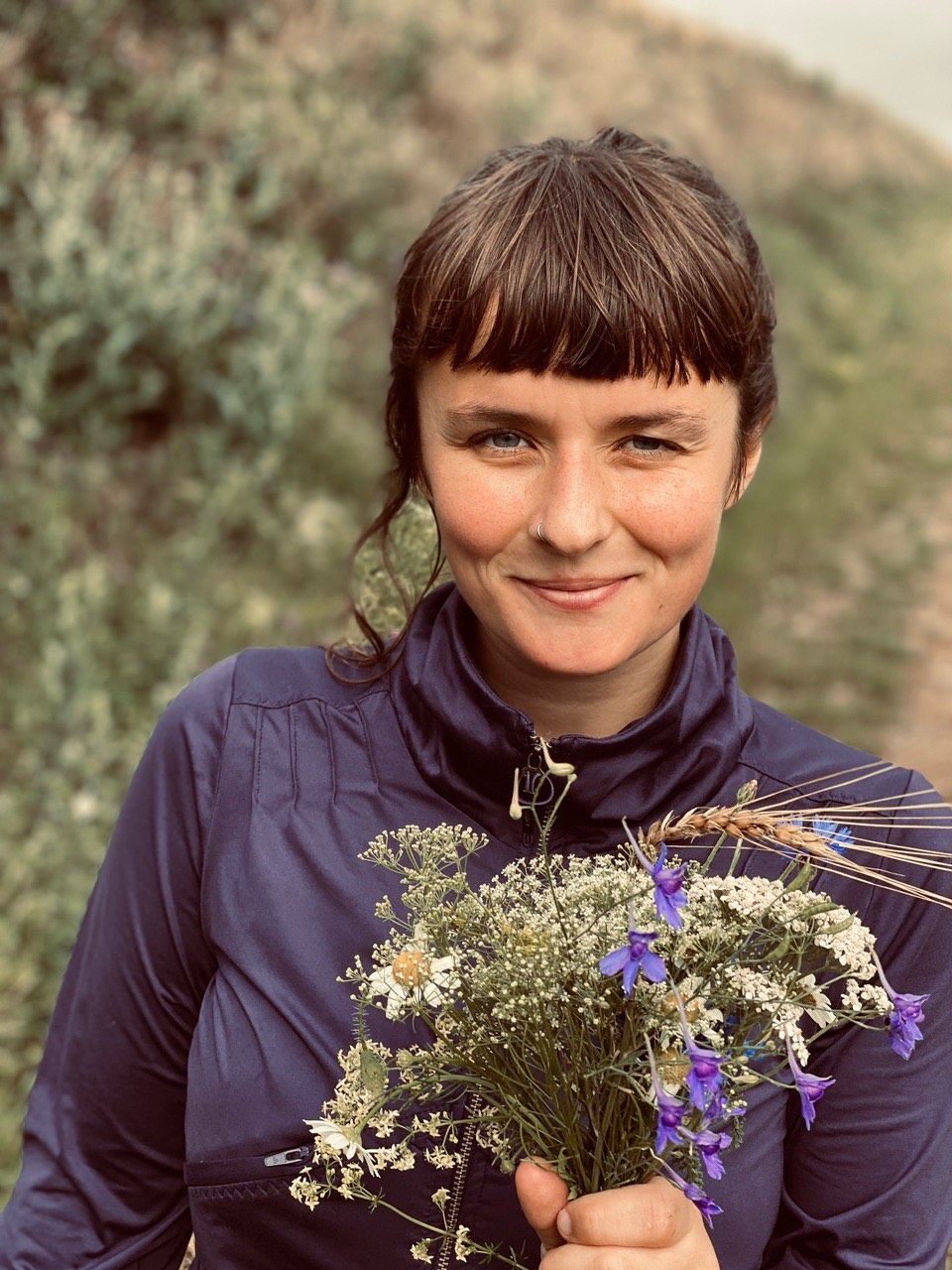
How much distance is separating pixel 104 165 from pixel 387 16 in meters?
5.04

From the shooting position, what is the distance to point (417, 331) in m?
2.05

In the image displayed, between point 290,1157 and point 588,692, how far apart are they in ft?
2.65

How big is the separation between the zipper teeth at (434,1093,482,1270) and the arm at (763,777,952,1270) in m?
0.50

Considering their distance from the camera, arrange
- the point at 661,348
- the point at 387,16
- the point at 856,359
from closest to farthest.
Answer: the point at 661,348, the point at 387,16, the point at 856,359

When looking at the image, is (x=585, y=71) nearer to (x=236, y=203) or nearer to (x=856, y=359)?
(x=856, y=359)

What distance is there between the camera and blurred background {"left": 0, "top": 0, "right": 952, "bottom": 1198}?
5473mm

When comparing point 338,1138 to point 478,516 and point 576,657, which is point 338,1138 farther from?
point 478,516

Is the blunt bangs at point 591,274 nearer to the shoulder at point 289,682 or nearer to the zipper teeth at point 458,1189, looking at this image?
the shoulder at point 289,682

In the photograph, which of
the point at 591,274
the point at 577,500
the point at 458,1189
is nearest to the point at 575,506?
the point at 577,500

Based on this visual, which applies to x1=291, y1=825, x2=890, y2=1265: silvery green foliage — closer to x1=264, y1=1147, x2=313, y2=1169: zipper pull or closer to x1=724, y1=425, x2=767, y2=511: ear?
x1=264, y1=1147, x2=313, y2=1169: zipper pull

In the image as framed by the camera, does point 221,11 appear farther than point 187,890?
Yes

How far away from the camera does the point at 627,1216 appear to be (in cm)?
145

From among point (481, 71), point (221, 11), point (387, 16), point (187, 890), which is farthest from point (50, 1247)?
point (481, 71)

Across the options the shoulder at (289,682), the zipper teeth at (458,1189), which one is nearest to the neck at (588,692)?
the shoulder at (289,682)
